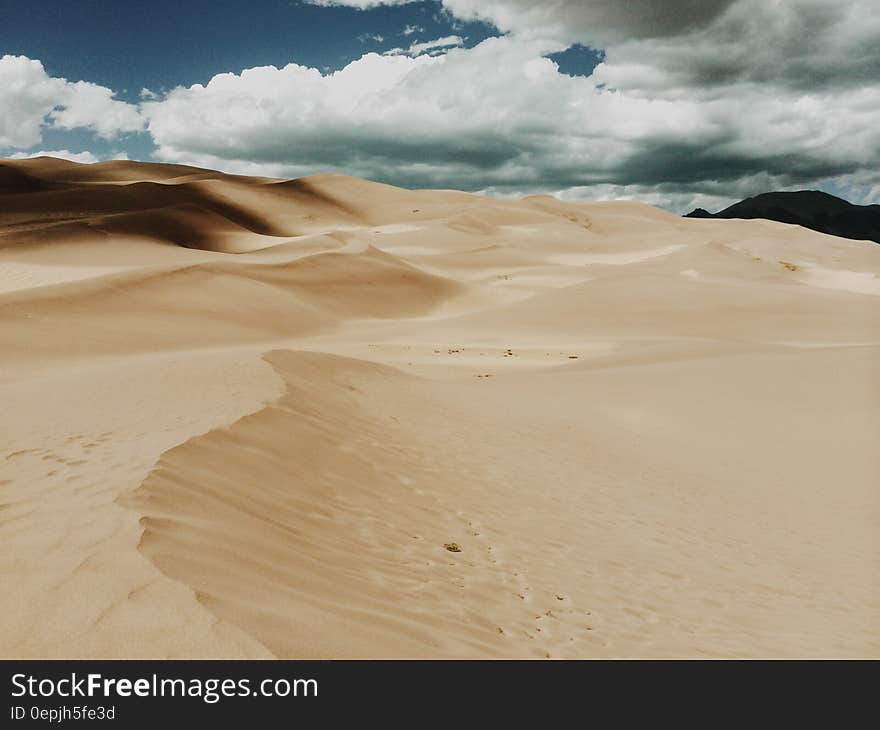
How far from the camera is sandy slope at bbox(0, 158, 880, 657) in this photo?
347 cm

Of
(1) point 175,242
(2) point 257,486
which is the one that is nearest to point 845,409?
(2) point 257,486

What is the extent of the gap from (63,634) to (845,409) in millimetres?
13444

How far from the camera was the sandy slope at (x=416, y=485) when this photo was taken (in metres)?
3.47

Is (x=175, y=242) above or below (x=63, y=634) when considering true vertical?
above

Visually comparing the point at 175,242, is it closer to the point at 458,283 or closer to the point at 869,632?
the point at 458,283

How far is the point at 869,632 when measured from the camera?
539 centimetres

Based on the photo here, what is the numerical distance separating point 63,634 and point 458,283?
110ft

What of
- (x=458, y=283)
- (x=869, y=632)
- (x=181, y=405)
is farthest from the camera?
(x=458, y=283)

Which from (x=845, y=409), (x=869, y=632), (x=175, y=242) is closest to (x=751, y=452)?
(x=845, y=409)

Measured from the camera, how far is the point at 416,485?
716 cm
